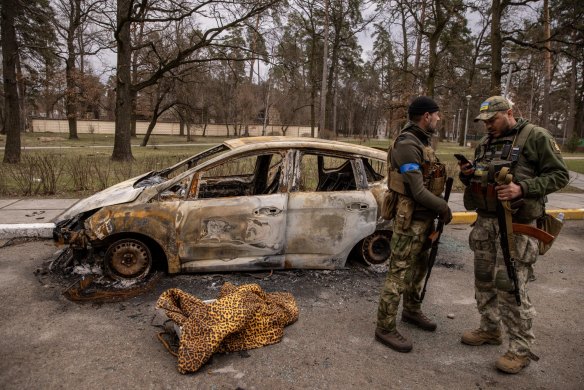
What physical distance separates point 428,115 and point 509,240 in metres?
1.11

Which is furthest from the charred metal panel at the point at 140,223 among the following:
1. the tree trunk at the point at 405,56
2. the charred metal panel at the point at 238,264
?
the tree trunk at the point at 405,56

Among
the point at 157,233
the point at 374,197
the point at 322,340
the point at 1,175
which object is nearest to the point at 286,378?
the point at 322,340

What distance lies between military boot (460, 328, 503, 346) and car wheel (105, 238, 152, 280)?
3177 mm

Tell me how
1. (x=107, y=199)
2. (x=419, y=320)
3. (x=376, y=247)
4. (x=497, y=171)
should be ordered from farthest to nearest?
(x=376, y=247), (x=107, y=199), (x=419, y=320), (x=497, y=171)

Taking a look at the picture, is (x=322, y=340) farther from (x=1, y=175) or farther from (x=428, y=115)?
(x=1, y=175)

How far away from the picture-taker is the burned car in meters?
4.13

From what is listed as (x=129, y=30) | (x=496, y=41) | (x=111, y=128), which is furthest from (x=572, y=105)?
(x=111, y=128)

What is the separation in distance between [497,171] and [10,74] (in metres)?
15.2

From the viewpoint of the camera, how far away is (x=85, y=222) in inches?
162

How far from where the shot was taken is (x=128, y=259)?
13.8 ft

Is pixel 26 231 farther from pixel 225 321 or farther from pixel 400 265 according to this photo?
pixel 400 265

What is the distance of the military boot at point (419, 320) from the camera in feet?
11.4

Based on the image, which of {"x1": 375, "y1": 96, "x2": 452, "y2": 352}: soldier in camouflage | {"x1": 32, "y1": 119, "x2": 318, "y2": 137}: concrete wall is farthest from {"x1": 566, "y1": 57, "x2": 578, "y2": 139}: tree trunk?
{"x1": 375, "y1": 96, "x2": 452, "y2": 352}: soldier in camouflage

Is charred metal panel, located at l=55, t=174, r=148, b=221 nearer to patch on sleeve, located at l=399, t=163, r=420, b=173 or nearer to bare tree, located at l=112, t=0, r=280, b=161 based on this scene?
patch on sleeve, located at l=399, t=163, r=420, b=173
